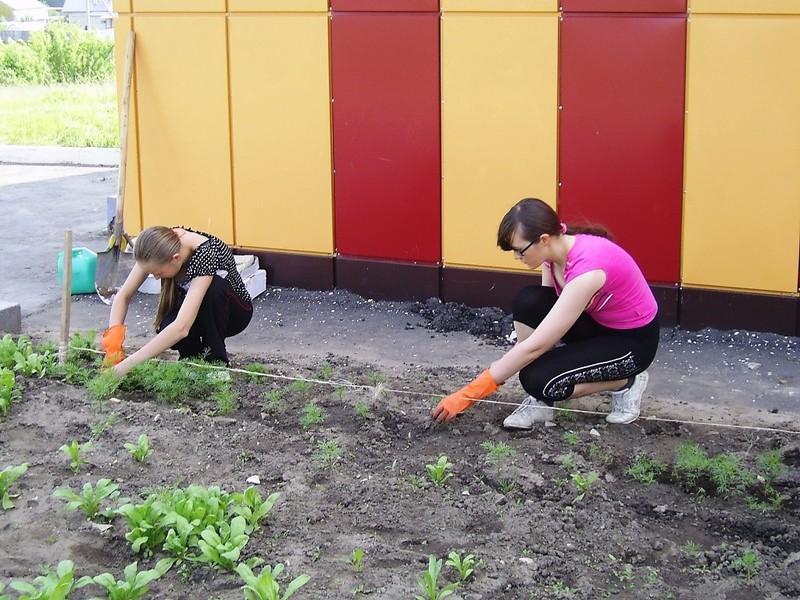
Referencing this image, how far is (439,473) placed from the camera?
443cm

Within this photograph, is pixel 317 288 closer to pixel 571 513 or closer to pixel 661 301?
pixel 661 301

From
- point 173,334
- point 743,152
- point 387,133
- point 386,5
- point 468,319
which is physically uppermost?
point 386,5

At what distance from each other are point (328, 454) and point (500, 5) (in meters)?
3.32

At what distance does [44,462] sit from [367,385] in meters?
1.72

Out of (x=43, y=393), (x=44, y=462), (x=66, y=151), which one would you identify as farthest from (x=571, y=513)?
(x=66, y=151)

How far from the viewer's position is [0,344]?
5.81 meters

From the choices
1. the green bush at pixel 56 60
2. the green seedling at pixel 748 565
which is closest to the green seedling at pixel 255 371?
the green seedling at pixel 748 565

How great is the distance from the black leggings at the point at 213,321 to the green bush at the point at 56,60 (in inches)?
839

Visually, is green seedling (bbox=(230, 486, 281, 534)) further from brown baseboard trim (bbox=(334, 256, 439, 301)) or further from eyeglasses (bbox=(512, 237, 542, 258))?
brown baseboard trim (bbox=(334, 256, 439, 301))

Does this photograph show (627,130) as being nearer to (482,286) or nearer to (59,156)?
(482,286)

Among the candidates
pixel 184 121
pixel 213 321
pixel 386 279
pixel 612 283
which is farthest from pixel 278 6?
pixel 612 283

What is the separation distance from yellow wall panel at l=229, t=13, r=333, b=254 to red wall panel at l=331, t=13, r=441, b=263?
0.13 meters

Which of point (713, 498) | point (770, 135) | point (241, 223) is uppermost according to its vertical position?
point (770, 135)

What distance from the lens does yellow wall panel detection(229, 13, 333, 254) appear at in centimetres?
738
